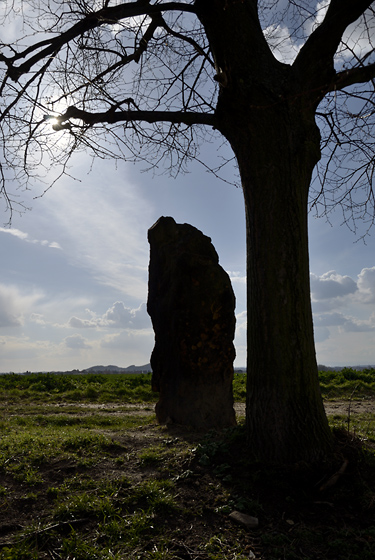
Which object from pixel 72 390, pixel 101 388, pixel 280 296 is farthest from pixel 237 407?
pixel 280 296

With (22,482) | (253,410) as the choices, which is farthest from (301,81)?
(22,482)

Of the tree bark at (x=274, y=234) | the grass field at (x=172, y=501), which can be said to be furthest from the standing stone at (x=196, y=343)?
the tree bark at (x=274, y=234)

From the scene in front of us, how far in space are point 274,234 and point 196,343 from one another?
2.70 metres

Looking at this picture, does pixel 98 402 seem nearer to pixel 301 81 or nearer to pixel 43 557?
pixel 43 557

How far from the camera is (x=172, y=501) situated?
3760 mm

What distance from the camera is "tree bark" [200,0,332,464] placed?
4.36 meters

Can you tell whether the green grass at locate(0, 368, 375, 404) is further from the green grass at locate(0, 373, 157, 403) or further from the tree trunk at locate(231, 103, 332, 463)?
the tree trunk at locate(231, 103, 332, 463)

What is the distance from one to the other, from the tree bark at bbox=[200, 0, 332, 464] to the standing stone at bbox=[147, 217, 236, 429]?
204 cm

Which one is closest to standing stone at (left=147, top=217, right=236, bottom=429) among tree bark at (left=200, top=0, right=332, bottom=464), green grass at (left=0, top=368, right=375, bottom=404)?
tree bark at (left=200, top=0, right=332, bottom=464)

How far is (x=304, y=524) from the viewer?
365 cm

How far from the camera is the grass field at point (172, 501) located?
10.7 feet

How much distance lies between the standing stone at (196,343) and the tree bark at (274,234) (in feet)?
6.71

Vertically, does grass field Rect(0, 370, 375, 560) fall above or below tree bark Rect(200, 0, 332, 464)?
below

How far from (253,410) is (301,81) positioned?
3.82 metres
